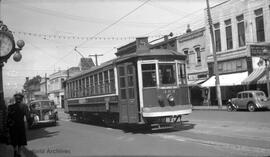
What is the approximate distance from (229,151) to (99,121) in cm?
1421

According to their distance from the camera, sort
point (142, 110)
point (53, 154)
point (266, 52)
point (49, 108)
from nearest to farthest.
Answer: point (53, 154) < point (142, 110) < point (49, 108) < point (266, 52)

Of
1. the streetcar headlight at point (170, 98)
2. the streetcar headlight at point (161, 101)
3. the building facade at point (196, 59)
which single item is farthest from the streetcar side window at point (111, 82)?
the building facade at point (196, 59)

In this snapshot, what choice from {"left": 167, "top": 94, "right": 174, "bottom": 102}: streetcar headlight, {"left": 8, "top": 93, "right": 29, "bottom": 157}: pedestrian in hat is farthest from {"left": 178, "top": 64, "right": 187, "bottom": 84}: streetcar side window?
{"left": 8, "top": 93, "right": 29, "bottom": 157}: pedestrian in hat

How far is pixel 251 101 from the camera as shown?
86.4ft

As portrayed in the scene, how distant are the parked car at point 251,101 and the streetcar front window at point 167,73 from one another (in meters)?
12.8

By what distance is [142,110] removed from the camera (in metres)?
14.3

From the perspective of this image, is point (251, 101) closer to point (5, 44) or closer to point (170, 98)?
point (170, 98)

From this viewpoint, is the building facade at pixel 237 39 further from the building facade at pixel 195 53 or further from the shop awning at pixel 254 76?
the building facade at pixel 195 53

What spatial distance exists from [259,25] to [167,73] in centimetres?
1878

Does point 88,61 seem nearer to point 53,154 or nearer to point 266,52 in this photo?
point 266,52

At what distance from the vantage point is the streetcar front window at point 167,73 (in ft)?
49.3

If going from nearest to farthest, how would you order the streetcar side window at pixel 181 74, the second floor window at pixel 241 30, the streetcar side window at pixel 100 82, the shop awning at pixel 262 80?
the streetcar side window at pixel 181 74, the streetcar side window at pixel 100 82, the shop awning at pixel 262 80, the second floor window at pixel 241 30

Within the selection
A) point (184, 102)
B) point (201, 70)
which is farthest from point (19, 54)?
point (201, 70)

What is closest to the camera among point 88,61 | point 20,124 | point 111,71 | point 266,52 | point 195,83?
point 20,124
